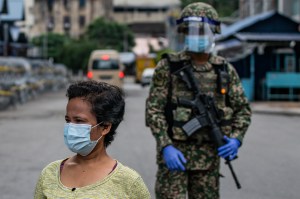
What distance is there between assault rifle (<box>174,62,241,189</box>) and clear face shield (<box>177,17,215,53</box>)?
178 mm

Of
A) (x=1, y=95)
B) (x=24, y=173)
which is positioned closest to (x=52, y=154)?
(x=24, y=173)

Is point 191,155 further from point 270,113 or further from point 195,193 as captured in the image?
point 270,113

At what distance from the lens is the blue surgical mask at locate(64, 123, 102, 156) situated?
3.09m

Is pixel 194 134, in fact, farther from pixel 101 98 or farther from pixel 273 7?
pixel 273 7

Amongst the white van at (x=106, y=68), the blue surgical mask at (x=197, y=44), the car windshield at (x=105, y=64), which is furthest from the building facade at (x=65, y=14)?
the blue surgical mask at (x=197, y=44)

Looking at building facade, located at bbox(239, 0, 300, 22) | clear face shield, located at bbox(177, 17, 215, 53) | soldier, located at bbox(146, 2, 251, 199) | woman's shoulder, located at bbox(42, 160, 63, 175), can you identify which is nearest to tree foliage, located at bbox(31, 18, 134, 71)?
building facade, located at bbox(239, 0, 300, 22)

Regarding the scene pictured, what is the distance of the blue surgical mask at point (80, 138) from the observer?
3.09 metres

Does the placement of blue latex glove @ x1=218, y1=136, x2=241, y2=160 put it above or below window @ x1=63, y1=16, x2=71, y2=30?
above

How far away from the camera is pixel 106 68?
122ft

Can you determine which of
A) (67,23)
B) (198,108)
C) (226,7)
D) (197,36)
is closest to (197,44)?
(197,36)

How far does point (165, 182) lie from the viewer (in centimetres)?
496

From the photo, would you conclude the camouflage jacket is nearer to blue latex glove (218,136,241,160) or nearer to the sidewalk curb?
blue latex glove (218,136,241,160)

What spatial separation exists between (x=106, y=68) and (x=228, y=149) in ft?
107

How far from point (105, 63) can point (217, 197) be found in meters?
32.6
